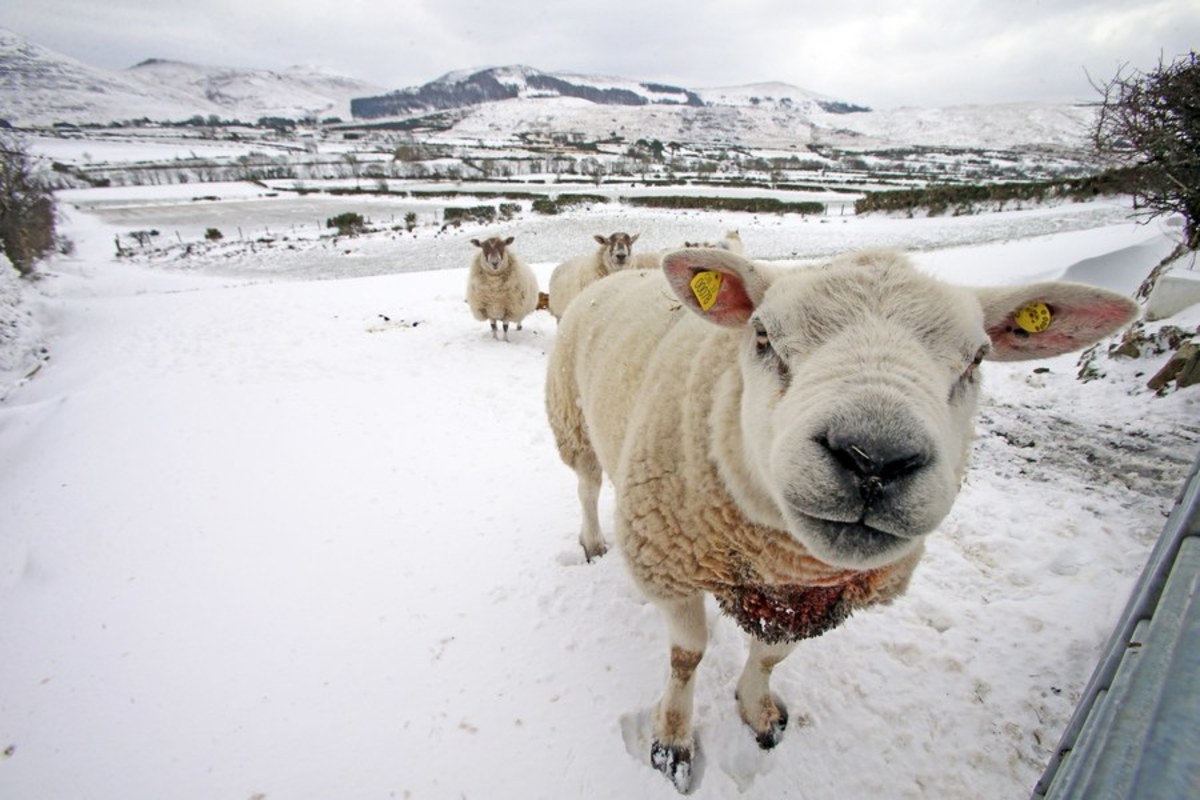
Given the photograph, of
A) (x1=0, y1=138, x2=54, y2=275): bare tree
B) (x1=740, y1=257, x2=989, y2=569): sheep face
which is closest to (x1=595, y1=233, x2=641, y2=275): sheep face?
(x1=740, y1=257, x2=989, y2=569): sheep face

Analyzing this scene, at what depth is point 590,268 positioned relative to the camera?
858 centimetres

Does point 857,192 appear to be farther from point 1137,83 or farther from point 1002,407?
point 1002,407

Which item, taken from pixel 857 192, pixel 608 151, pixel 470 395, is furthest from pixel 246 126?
pixel 470 395

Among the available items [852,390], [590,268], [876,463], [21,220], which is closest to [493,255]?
[590,268]

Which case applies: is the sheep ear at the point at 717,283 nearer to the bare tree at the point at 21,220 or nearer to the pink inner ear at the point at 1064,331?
the pink inner ear at the point at 1064,331

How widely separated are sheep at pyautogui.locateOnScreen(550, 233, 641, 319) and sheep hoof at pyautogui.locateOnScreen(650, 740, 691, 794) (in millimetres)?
6281

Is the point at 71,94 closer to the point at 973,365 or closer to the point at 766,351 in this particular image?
the point at 766,351

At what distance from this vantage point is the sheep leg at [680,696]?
2.04 meters

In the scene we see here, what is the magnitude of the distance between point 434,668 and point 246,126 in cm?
17345

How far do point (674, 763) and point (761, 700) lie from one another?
457 mm

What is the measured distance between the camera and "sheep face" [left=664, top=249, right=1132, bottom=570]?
3.52 feet

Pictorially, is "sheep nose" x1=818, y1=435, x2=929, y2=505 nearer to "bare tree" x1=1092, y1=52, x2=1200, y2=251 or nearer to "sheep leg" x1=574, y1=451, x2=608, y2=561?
"sheep leg" x1=574, y1=451, x2=608, y2=561

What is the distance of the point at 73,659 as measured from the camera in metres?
2.61

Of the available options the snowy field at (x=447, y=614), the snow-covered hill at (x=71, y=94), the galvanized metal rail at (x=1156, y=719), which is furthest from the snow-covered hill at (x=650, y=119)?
the galvanized metal rail at (x=1156, y=719)
